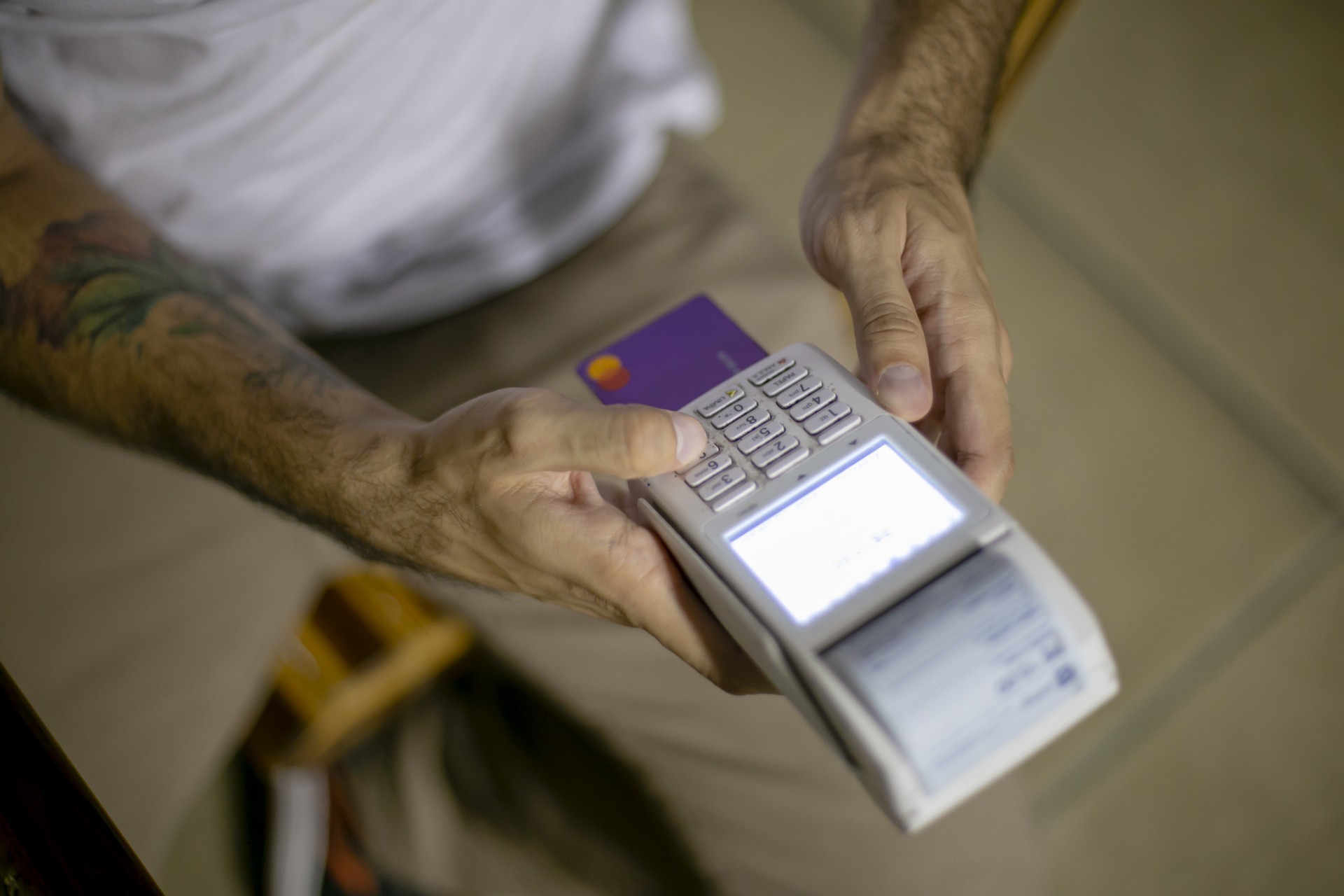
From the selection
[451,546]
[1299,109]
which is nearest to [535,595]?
[451,546]

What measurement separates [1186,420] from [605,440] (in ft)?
2.04

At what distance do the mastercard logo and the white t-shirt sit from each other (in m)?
0.21

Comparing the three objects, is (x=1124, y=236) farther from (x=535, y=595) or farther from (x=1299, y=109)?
(x=535, y=595)

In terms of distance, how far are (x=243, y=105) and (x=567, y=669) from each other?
0.43 m

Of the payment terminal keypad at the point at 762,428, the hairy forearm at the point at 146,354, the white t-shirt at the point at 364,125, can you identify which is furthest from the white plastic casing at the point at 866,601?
the white t-shirt at the point at 364,125

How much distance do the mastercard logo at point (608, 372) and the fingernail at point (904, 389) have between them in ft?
0.49

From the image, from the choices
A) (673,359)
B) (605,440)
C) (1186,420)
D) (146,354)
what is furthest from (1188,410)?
(146,354)

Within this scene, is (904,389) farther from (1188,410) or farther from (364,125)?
(1188,410)

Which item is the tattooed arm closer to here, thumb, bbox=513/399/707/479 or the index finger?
thumb, bbox=513/399/707/479

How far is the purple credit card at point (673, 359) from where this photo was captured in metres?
0.50

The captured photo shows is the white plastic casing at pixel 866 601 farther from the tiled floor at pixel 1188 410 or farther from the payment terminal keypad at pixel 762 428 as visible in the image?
the tiled floor at pixel 1188 410

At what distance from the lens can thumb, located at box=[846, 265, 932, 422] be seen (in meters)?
0.42

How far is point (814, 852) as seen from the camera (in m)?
0.63

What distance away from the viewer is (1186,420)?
2.56ft
